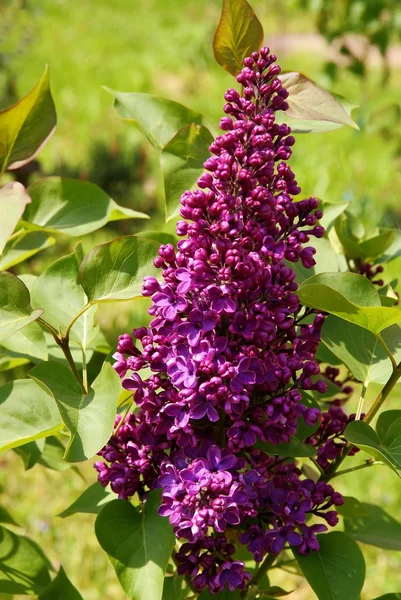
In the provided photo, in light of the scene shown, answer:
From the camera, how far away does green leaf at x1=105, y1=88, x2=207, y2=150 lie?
1.06 m

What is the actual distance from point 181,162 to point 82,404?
326 millimetres

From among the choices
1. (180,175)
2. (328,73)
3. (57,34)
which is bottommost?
(57,34)

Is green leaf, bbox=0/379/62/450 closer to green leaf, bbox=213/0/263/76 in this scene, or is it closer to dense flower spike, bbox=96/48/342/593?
dense flower spike, bbox=96/48/342/593

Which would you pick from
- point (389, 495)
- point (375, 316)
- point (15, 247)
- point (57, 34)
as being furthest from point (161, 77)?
point (375, 316)

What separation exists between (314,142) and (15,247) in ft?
13.7

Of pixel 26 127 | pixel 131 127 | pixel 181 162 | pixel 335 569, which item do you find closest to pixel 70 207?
pixel 26 127

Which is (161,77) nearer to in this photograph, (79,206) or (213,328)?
(79,206)

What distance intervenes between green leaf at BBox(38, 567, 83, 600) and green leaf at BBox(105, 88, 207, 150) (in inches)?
23.9

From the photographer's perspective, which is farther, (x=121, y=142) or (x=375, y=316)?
(x=121, y=142)

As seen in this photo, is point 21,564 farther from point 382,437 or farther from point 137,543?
point 382,437

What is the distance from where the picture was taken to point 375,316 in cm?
80

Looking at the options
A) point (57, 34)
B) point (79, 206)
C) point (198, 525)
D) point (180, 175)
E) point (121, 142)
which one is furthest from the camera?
point (57, 34)

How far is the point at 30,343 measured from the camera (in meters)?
1.05

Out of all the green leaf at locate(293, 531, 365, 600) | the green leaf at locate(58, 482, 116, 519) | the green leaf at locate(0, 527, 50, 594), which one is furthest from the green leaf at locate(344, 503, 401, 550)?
the green leaf at locate(0, 527, 50, 594)
